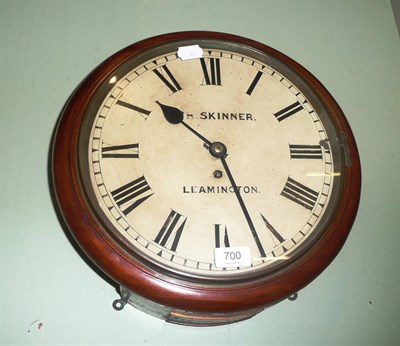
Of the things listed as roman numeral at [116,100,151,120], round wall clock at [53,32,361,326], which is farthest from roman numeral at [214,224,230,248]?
roman numeral at [116,100,151,120]

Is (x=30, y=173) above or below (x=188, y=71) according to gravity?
below

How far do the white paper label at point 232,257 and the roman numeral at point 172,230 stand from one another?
66 millimetres

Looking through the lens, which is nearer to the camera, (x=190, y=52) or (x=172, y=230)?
(x=172, y=230)

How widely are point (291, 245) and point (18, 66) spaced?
70cm

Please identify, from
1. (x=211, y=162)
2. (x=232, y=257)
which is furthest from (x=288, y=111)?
(x=232, y=257)

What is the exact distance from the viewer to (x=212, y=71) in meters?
0.78

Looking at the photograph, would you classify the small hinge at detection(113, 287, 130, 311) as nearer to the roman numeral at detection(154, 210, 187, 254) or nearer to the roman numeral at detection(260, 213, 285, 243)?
the roman numeral at detection(154, 210, 187, 254)

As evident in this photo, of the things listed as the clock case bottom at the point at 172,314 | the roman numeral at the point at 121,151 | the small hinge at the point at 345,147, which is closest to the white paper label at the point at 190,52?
the roman numeral at the point at 121,151

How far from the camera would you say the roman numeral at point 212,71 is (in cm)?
77

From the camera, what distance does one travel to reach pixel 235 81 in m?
0.78

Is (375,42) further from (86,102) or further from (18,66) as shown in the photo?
(18,66)

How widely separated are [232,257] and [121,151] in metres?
0.26

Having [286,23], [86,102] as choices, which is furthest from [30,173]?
[286,23]

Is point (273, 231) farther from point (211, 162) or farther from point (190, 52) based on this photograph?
point (190, 52)
